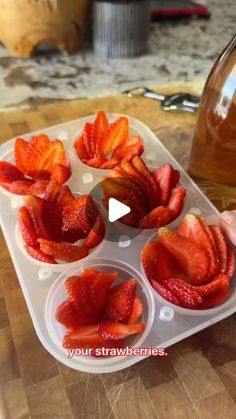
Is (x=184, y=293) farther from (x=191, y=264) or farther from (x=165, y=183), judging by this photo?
(x=165, y=183)

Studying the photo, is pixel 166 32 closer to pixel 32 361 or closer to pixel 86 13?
pixel 86 13

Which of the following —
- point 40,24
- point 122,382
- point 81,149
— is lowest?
point 122,382

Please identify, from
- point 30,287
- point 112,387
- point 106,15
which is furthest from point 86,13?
point 112,387

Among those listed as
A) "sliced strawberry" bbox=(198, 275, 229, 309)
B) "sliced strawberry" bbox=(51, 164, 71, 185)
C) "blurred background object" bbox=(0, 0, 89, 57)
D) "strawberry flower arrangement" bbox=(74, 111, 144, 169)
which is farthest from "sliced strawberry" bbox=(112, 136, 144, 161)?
"blurred background object" bbox=(0, 0, 89, 57)

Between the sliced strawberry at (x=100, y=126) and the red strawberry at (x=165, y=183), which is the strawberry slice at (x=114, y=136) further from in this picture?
the red strawberry at (x=165, y=183)

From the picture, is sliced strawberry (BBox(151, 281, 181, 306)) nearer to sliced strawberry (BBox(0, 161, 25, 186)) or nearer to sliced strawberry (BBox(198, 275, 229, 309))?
sliced strawberry (BBox(198, 275, 229, 309))

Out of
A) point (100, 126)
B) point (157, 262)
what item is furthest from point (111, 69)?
point (157, 262)
